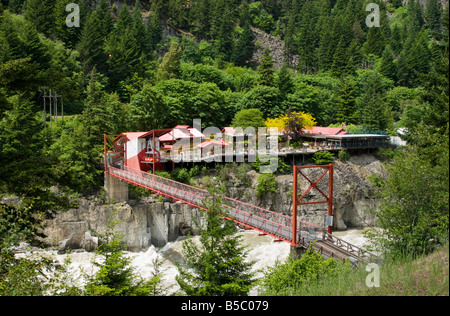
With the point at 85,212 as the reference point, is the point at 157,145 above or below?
above

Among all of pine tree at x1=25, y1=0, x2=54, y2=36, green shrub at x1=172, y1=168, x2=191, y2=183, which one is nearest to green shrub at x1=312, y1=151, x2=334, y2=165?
green shrub at x1=172, y1=168, x2=191, y2=183

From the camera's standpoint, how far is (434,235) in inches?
496

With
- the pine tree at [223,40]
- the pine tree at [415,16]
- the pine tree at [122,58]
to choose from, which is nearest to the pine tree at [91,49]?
the pine tree at [122,58]

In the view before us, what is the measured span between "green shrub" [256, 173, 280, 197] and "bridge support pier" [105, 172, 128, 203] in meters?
9.09

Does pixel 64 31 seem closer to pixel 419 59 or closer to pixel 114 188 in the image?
pixel 114 188

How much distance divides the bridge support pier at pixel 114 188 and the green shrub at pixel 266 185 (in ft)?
29.8

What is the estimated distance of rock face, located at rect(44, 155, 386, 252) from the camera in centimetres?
2506

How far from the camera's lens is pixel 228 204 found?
2480cm

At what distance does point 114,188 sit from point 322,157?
1620cm

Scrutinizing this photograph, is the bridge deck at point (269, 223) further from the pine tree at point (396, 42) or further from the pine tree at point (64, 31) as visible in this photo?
the pine tree at point (396, 42)

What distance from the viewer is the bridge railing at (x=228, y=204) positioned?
1859 cm
